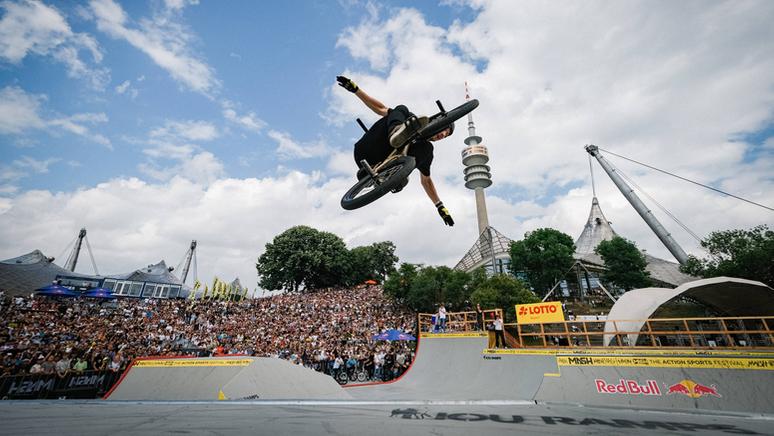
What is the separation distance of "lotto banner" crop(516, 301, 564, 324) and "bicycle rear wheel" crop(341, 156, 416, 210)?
12585 mm

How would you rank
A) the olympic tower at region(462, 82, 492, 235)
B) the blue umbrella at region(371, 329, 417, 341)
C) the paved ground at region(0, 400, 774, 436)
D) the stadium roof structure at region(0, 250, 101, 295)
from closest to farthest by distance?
the paved ground at region(0, 400, 774, 436)
the blue umbrella at region(371, 329, 417, 341)
the stadium roof structure at region(0, 250, 101, 295)
the olympic tower at region(462, 82, 492, 235)

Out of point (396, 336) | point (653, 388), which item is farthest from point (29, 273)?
point (653, 388)

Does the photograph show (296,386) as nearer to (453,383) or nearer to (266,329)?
(453,383)

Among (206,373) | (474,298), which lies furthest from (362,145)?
(474,298)

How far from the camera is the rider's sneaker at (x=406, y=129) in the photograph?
20.5ft

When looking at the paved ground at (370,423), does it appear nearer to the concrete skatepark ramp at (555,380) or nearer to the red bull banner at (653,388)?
the concrete skatepark ramp at (555,380)

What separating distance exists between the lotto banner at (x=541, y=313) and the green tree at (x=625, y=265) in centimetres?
4734

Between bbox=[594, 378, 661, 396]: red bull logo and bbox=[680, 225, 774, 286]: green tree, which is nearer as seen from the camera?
bbox=[594, 378, 661, 396]: red bull logo

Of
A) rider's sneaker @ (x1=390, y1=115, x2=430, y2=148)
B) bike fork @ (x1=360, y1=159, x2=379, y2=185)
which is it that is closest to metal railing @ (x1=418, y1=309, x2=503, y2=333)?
bike fork @ (x1=360, y1=159, x2=379, y2=185)

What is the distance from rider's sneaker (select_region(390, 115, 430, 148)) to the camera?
247 inches

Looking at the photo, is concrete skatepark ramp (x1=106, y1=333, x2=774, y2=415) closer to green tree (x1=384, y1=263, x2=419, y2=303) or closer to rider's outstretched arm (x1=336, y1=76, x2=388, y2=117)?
rider's outstretched arm (x1=336, y1=76, x2=388, y2=117)

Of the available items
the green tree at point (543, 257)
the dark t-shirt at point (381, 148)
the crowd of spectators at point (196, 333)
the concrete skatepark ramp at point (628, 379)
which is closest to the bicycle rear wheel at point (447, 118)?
the dark t-shirt at point (381, 148)

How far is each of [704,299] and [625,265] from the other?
3502 centimetres

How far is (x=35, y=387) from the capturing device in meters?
12.4
